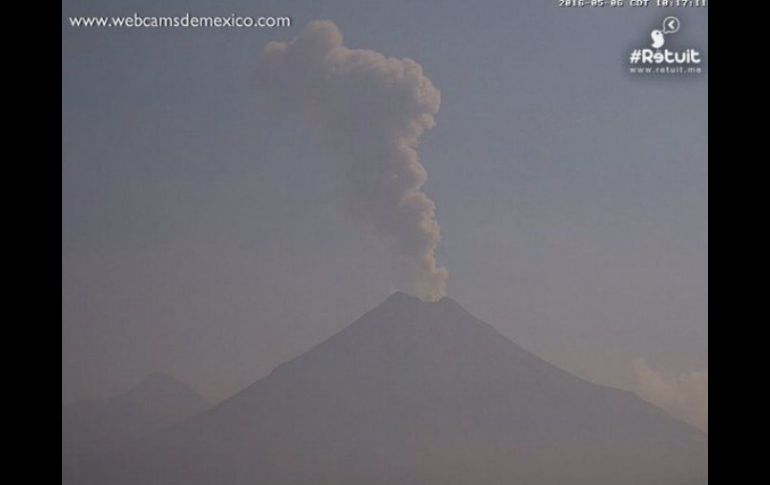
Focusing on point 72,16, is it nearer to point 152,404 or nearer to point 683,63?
point 152,404

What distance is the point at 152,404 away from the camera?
5.62 meters

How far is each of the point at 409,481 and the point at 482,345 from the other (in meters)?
0.97

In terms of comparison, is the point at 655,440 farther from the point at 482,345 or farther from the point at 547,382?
the point at 482,345

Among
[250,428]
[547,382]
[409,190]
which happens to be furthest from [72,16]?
[547,382]

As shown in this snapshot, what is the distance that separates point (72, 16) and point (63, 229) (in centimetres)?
135

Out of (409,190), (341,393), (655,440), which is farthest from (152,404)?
(655,440)

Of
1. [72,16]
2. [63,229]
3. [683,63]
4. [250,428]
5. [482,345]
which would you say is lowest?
[250,428]

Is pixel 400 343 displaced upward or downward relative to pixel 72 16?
downward

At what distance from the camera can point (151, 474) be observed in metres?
5.70

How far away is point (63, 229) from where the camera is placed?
18.5 ft

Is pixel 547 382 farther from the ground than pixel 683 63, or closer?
closer

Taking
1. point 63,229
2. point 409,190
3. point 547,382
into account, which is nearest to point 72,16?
point 63,229

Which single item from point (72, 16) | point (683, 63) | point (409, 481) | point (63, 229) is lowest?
point (409, 481)

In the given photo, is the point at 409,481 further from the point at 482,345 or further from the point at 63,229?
the point at 63,229
